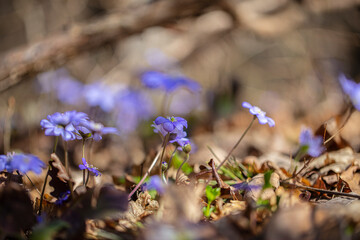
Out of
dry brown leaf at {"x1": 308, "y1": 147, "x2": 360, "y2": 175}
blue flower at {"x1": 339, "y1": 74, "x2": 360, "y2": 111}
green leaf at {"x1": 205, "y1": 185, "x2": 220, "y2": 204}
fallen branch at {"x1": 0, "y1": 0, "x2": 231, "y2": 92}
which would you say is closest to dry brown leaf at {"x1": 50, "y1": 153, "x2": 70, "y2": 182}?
green leaf at {"x1": 205, "y1": 185, "x2": 220, "y2": 204}

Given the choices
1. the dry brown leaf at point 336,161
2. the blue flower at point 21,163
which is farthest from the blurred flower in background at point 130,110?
the blue flower at point 21,163

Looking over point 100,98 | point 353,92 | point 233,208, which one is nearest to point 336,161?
point 353,92

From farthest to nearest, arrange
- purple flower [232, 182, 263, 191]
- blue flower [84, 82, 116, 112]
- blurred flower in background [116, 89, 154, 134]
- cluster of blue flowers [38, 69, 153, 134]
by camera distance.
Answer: blurred flower in background [116, 89, 154, 134] → cluster of blue flowers [38, 69, 153, 134] → blue flower [84, 82, 116, 112] → purple flower [232, 182, 263, 191]

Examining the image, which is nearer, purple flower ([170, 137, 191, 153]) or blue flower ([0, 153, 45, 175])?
blue flower ([0, 153, 45, 175])

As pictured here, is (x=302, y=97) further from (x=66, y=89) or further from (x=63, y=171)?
(x=63, y=171)

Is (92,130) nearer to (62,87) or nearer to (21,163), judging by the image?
(21,163)

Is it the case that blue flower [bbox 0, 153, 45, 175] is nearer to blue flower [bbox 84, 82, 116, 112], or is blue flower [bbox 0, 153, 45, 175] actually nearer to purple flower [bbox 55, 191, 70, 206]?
purple flower [bbox 55, 191, 70, 206]
